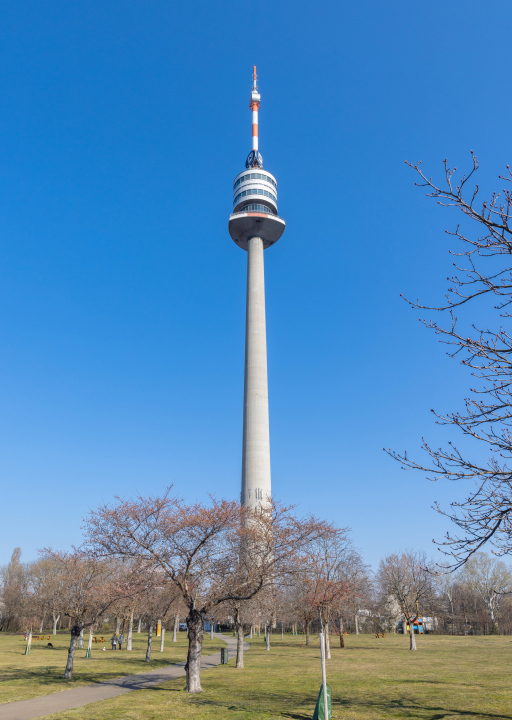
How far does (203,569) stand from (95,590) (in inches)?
284

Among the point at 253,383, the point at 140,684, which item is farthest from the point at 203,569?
the point at 253,383

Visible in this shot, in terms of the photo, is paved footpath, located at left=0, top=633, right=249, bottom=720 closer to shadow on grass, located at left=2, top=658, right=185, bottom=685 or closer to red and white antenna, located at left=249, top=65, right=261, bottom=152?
shadow on grass, located at left=2, top=658, right=185, bottom=685

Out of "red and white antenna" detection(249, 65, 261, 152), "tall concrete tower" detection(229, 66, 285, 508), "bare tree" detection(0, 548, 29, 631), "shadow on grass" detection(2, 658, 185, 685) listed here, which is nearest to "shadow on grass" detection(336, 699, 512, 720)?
"shadow on grass" detection(2, 658, 185, 685)

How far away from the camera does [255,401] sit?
7906 centimetres

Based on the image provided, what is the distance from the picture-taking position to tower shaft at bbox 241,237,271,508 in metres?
75.8

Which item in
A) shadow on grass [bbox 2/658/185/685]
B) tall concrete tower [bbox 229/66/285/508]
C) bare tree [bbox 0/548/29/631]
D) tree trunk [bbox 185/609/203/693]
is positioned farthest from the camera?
bare tree [bbox 0/548/29/631]

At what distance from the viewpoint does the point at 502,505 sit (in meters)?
9.65

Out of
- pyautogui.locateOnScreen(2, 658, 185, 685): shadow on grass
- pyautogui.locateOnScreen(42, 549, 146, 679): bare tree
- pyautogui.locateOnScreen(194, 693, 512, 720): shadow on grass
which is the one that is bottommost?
pyautogui.locateOnScreen(2, 658, 185, 685): shadow on grass

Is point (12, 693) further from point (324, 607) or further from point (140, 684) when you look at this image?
point (324, 607)

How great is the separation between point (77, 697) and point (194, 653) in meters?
4.73

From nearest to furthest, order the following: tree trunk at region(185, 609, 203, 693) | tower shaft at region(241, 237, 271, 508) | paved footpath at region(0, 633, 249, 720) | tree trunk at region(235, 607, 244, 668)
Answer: paved footpath at region(0, 633, 249, 720) < tree trunk at region(185, 609, 203, 693) < tree trunk at region(235, 607, 244, 668) < tower shaft at region(241, 237, 271, 508)

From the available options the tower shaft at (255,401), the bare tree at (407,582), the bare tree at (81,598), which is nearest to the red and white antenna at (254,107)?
the tower shaft at (255,401)

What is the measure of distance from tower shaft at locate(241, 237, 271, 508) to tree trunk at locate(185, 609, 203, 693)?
5016 cm

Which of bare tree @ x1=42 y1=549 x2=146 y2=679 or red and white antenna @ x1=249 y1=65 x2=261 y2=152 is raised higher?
red and white antenna @ x1=249 y1=65 x2=261 y2=152
